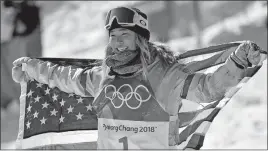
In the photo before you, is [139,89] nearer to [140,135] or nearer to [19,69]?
[140,135]

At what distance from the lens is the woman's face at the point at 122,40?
3068 millimetres

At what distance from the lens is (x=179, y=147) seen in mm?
3396

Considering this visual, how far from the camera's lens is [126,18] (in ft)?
10.1

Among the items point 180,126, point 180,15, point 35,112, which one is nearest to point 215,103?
point 180,126

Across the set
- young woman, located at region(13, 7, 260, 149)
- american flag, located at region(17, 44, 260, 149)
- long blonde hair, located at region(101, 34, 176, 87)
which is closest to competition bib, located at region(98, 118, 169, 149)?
young woman, located at region(13, 7, 260, 149)

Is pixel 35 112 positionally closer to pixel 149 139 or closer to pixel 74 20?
pixel 149 139

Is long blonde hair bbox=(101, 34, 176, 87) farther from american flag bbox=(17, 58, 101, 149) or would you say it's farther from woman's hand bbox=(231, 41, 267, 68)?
american flag bbox=(17, 58, 101, 149)

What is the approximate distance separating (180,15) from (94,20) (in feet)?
47.2

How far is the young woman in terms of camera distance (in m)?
3.00

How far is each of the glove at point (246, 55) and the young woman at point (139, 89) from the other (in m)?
0.18

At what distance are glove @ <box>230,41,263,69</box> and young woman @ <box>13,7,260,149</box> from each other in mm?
180

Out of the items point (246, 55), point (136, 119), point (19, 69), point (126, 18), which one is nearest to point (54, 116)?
point (19, 69)

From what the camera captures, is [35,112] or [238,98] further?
[238,98]

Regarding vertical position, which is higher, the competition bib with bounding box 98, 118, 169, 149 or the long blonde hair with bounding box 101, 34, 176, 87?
→ the long blonde hair with bounding box 101, 34, 176, 87
